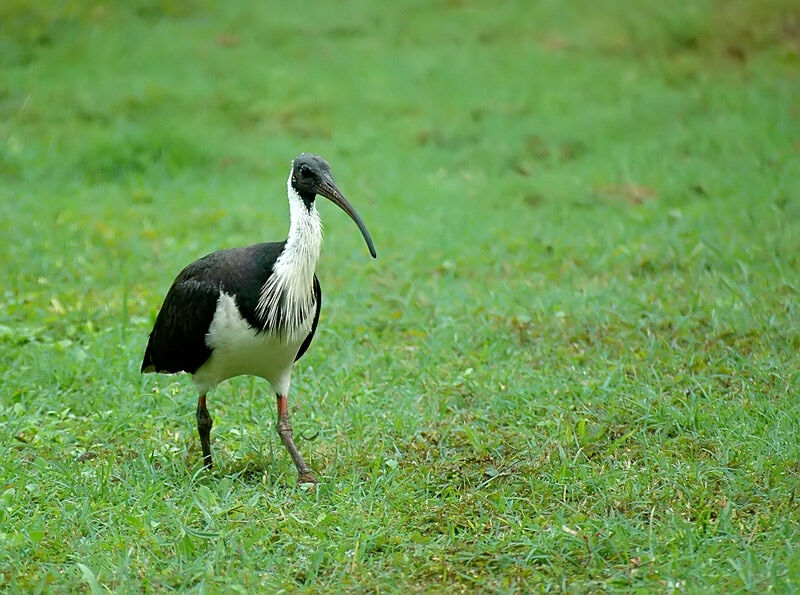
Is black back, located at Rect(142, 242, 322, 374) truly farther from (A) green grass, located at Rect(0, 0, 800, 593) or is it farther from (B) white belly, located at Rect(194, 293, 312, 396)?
(A) green grass, located at Rect(0, 0, 800, 593)

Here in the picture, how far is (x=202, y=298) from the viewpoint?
4.58 meters

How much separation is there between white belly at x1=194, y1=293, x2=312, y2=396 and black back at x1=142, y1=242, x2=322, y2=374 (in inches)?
1.4

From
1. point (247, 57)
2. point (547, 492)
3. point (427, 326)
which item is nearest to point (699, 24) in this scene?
point (247, 57)

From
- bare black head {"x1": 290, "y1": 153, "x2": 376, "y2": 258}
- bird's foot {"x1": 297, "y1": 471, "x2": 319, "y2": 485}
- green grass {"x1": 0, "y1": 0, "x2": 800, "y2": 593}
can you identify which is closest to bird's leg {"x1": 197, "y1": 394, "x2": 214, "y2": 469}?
green grass {"x1": 0, "y1": 0, "x2": 800, "y2": 593}

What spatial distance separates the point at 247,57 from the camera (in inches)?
497

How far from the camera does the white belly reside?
14.6 feet

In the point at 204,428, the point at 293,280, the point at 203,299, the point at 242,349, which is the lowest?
the point at 204,428

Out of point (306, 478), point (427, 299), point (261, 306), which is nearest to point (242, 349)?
point (261, 306)

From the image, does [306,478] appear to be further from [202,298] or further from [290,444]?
[202,298]

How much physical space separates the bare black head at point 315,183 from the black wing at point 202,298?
0.90ft

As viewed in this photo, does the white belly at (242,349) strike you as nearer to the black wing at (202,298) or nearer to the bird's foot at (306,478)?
the black wing at (202,298)

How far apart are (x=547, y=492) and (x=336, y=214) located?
5229 mm

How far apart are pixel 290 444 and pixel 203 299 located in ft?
2.52

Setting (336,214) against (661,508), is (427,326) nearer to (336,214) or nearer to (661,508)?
(661,508)
